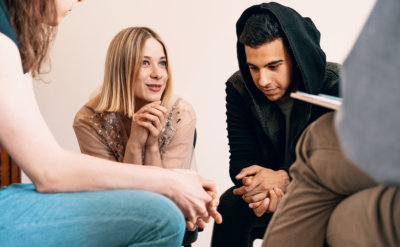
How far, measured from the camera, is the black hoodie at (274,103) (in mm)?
1542

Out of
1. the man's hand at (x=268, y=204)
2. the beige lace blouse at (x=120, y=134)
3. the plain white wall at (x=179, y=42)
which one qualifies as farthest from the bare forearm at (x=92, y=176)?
the plain white wall at (x=179, y=42)

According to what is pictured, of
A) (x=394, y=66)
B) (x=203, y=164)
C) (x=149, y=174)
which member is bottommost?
(x=203, y=164)

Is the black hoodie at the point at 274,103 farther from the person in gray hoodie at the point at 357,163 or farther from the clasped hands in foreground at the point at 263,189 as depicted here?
the person in gray hoodie at the point at 357,163

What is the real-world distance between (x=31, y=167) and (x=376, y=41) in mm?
663

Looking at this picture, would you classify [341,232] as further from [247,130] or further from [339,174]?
[247,130]

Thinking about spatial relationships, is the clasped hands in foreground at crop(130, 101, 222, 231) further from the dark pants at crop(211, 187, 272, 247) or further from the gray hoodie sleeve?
the gray hoodie sleeve

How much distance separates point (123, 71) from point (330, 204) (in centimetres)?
123

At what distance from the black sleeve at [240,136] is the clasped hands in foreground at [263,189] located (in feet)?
0.46

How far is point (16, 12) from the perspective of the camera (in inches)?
39.2

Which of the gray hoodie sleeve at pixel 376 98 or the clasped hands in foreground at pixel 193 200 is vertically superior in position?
the gray hoodie sleeve at pixel 376 98

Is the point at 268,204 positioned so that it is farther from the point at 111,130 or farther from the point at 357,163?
the point at 357,163

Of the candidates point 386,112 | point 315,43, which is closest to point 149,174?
point 386,112

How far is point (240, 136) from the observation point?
65.4 inches

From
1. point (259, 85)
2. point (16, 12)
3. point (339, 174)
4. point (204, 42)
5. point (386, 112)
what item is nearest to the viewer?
point (386, 112)
